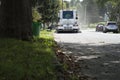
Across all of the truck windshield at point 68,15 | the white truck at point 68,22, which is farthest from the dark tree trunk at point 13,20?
the truck windshield at point 68,15

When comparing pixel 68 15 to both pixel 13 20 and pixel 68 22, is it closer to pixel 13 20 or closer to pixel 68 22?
pixel 68 22

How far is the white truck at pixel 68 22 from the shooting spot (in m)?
48.4

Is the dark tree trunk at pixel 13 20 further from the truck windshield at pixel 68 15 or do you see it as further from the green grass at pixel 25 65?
the truck windshield at pixel 68 15

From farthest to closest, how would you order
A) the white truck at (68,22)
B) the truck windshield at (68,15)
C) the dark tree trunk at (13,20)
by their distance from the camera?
the truck windshield at (68,15) < the white truck at (68,22) < the dark tree trunk at (13,20)

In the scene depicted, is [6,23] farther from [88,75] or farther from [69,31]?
[69,31]

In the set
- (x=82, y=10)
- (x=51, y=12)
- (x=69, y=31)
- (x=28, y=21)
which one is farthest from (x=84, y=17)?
(x=28, y=21)

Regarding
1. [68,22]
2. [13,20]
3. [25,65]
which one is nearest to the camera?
[25,65]

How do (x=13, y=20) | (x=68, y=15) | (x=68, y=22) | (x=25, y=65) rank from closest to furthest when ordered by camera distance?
(x=25, y=65) → (x=13, y=20) → (x=68, y=22) → (x=68, y=15)

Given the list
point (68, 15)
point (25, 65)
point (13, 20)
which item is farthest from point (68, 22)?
point (25, 65)

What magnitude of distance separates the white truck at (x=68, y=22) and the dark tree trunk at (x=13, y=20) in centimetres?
2977

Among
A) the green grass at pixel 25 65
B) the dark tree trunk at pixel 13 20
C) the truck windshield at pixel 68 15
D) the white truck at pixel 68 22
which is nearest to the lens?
the green grass at pixel 25 65

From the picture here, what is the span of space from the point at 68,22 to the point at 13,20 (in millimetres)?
30654

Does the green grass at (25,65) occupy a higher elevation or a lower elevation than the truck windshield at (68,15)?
lower

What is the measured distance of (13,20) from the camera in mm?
18281
